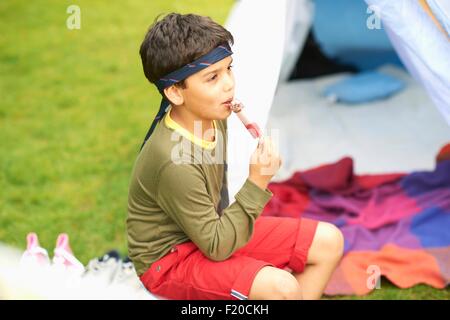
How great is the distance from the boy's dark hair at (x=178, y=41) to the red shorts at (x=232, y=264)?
46 cm

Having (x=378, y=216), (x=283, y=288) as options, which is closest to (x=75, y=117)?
(x=378, y=216)

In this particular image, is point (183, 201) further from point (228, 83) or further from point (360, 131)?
point (360, 131)

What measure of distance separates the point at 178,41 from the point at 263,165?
14.2 inches

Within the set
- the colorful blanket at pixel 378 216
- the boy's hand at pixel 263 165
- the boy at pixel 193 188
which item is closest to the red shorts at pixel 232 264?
the boy at pixel 193 188

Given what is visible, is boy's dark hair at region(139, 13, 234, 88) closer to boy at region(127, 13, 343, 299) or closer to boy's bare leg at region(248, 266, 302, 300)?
boy at region(127, 13, 343, 299)

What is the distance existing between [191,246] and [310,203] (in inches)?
36.2

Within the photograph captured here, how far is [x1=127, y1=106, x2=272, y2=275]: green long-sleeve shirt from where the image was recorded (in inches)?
61.0

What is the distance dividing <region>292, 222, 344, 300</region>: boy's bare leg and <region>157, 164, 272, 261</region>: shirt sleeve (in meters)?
0.26

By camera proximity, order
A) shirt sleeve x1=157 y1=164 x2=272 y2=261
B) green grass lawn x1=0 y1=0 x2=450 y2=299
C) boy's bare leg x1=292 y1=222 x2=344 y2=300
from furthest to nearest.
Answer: green grass lawn x1=0 y1=0 x2=450 y2=299 < boy's bare leg x1=292 y1=222 x2=344 y2=300 < shirt sleeve x1=157 y1=164 x2=272 y2=261

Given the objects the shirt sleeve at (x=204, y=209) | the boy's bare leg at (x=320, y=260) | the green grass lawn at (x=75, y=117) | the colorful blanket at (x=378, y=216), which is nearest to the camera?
the shirt sleeve at (x=204, y=209)

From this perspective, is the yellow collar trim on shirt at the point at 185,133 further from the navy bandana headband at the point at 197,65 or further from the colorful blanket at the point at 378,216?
the colorful blanket at the point at 378,216

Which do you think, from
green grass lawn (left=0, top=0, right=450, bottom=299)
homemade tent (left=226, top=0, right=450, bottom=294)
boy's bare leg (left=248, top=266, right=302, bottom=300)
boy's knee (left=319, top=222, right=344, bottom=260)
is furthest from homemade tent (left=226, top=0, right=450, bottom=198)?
green grass lawn (left=0, top=0, right=450, bottom=299)

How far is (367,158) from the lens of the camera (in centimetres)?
285

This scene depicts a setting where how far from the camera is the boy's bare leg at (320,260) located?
175cm
